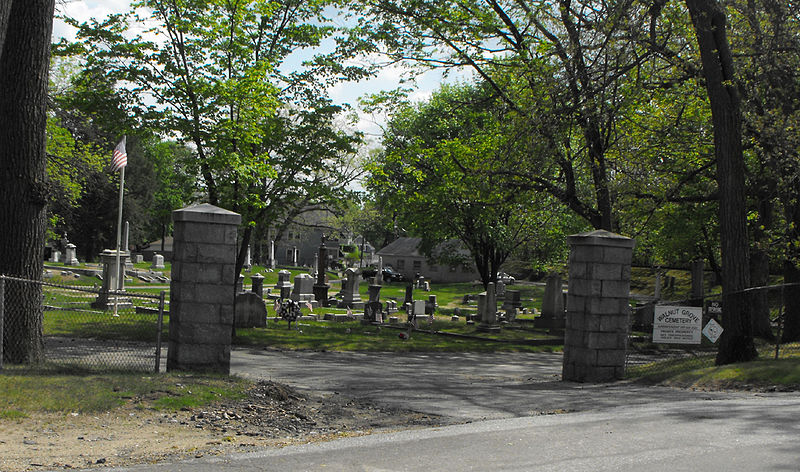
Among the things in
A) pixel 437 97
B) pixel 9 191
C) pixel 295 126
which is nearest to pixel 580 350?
pixel 9 191

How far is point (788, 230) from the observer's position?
17.7m

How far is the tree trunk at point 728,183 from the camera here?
1207 cm

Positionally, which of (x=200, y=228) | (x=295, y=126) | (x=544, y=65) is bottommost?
→ (x=200, y=228)

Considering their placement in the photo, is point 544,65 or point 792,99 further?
point 544,65

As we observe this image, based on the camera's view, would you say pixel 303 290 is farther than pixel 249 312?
Yes

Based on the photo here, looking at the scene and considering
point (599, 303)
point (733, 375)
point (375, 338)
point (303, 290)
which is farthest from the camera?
point (303, 290)

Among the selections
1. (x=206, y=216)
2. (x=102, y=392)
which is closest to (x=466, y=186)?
(x=206, y=216)

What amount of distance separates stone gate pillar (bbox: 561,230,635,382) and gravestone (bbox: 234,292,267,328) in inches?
473

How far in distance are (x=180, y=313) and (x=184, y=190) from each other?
9393 millimetres

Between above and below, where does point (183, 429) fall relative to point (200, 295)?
below

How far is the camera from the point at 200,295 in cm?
993

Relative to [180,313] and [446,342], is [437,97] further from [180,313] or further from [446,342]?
[180,313]

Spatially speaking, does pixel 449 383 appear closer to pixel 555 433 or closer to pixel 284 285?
pixel 555 433

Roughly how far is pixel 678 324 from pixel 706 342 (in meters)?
10.5
